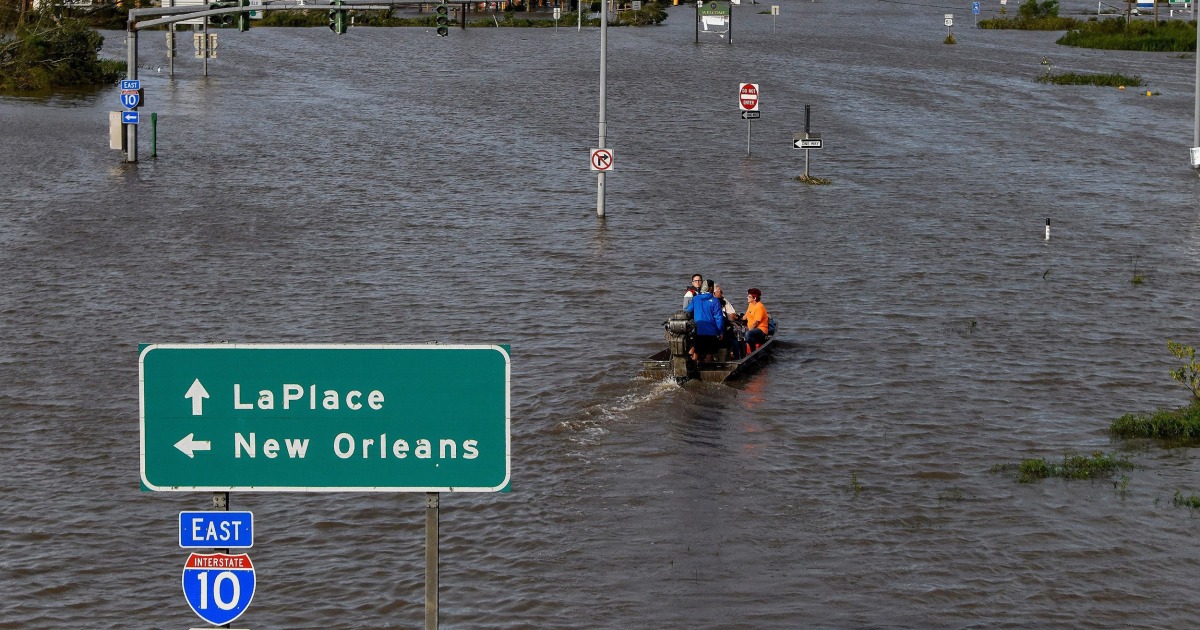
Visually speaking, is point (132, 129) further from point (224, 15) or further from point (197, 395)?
point (197, 395)

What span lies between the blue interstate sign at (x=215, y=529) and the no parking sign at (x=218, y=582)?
0.14 m

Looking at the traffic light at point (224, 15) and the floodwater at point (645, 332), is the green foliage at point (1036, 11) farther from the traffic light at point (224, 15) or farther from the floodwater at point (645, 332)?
the traffic light at point (224, 15)

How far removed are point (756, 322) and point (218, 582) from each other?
1543cm

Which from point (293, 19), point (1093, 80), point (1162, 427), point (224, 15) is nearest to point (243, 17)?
point (224, 15)

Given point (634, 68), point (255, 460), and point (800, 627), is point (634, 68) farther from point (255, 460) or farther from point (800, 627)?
point (255, 460)

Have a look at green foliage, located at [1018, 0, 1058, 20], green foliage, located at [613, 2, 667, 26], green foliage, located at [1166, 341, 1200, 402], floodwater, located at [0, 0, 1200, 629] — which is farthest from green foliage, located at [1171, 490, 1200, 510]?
green foliage, located at [1018, 0, 1058, 20]

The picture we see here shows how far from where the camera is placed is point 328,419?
7023 mm

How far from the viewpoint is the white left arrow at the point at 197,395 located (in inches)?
274

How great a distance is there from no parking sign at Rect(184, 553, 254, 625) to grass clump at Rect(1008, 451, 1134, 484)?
11152 mm

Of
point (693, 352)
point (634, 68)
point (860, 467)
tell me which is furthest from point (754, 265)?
point (634, 68)

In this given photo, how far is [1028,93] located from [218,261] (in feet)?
128

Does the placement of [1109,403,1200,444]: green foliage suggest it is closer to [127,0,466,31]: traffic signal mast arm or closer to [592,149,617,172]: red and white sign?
[592,149,617,172]: red and white sign

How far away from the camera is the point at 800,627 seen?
12734 millimetres

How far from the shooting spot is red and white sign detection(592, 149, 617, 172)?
3080 cm
